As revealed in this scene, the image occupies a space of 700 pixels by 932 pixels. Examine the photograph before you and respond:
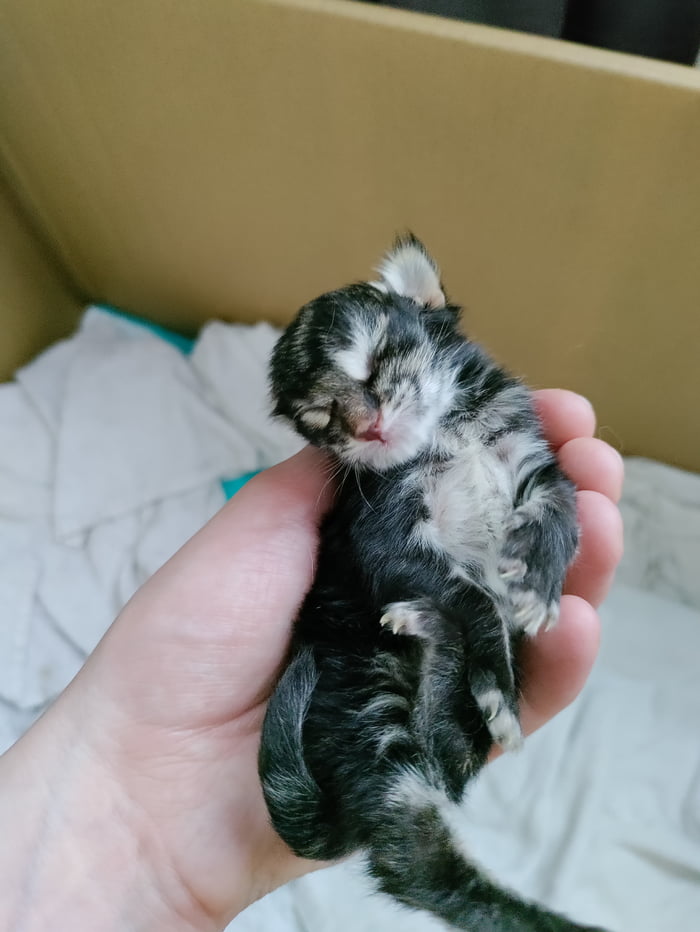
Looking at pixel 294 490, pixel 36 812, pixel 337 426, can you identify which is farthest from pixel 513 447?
pixel 36 812

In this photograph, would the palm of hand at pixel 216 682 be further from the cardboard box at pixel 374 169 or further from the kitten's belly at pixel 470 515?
the cardboard box at pixel 374 169

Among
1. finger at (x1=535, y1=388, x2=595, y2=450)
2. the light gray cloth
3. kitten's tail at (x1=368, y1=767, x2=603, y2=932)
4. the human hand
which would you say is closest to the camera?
kitten's tail at (x1=368, y1=767, x2=603, y2=932)

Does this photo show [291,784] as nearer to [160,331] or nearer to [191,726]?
[191,726]

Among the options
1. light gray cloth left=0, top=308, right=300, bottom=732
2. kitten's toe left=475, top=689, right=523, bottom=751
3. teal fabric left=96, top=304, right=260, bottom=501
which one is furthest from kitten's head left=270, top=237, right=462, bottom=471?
teal fabric left=96, top=304, right=260, bottom=501

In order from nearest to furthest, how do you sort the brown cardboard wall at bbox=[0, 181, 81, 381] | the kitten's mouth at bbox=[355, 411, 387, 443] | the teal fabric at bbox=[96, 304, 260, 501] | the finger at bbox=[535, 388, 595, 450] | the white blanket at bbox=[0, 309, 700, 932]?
the kitten's mouth at bbox=[355, 411, 387, 443] → the finger at bbox=[535, 388, 595, 450] → the white blanket at bbox=[0, 309, 700, 932] → the brown cardboard wall at bbox=[0, 181, 81, 381] → the teal fabric at bbox=[96, 304, 260, 501]

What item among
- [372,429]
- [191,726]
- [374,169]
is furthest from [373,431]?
[374,169]

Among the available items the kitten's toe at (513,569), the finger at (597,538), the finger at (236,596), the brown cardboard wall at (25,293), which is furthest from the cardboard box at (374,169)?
the kitten's toe at (513,569)

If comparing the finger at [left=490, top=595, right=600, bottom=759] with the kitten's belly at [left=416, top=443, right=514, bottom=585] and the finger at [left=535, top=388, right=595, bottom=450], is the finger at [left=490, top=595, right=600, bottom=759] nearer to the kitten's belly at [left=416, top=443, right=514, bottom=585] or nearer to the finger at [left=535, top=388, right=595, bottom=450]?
the kitten's belly at [left=416, top=443, right=514, bottom=585]
